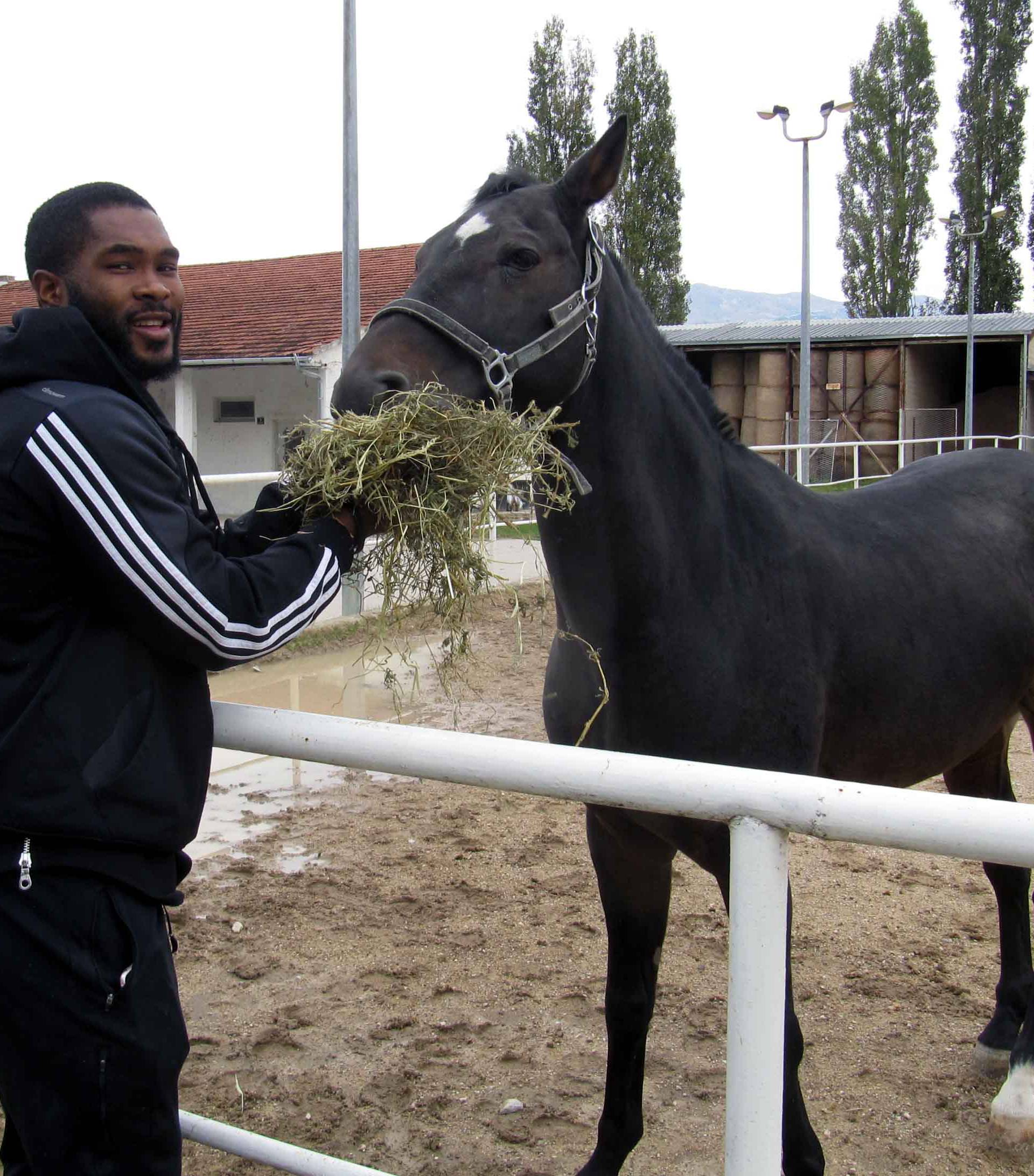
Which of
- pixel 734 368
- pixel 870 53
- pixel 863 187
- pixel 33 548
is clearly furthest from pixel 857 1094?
pixel 870 53

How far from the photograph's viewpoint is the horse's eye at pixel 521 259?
201cm

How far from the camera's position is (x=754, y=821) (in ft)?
3.52

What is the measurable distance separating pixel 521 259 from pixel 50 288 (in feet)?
3.06

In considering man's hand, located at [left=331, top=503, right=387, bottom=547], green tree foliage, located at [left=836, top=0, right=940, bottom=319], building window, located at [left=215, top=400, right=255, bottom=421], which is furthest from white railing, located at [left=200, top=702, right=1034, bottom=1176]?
green tree foliage, located at [left=836, top=0, right=940, bottom=319]

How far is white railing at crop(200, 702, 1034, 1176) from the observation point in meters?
0.98

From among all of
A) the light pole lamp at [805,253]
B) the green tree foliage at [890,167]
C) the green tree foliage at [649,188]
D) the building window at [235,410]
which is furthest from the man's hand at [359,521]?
the green tree foliage at [890,167]

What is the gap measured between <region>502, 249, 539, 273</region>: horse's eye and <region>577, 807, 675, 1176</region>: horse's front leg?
1.21 meters

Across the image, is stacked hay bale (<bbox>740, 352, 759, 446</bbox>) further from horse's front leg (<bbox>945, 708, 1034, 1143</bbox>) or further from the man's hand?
the man's hand

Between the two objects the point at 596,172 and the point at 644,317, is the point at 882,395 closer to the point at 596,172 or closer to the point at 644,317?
the point at 644,317

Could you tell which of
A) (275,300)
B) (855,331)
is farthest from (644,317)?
(855,331)

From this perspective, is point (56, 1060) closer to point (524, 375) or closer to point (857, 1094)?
point (524, 375)

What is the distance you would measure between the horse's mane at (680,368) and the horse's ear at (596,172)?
158 millimetres

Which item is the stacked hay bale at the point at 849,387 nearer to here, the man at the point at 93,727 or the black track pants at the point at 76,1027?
the man at the point at 93,727

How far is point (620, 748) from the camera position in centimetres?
216
